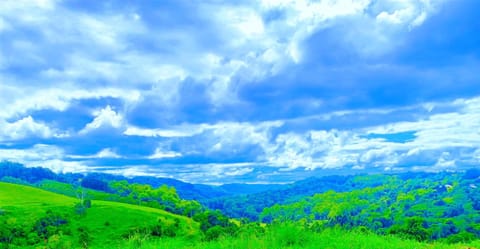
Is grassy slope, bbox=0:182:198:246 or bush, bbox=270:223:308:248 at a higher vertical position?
grassy slope, bbox=0:182:198:246

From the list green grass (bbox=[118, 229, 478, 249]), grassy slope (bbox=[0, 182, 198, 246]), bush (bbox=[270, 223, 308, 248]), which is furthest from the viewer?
grassy slope (bbox=[0, 182, 198, 246])

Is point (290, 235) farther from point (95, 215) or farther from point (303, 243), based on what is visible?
point (95, 215)

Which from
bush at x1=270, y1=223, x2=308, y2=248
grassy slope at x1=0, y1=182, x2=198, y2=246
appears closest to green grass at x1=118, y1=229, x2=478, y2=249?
bush at x1=270, y1=223, x2=308, y2=248

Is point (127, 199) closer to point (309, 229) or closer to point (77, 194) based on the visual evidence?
point (77, 194)

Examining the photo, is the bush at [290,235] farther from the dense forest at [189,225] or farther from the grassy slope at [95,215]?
the grassy slope at [95,215]

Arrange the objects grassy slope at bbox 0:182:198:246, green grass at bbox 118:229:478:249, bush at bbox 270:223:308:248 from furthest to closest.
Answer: grassy slope at bbox 0:182:198:246 < bush at bbox 270:223:308:248 < green grass at bbox 118:229:478:249

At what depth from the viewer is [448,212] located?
17225 cm

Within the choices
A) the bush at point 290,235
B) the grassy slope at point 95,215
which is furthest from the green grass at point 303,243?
the grassy slope at point 95,215

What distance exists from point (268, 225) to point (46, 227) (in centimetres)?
11861

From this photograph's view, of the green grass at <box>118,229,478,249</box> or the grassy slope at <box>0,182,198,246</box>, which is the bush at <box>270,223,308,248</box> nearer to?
the green grass at <box>118,229,478,249</box>

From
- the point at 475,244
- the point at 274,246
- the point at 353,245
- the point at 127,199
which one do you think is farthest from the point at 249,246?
the point at 127,199

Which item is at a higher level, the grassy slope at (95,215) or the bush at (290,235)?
the grassy slope at (95,215)

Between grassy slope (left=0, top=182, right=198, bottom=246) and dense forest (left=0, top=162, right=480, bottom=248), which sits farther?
grassy slope (left=0, top=182, right=198, bottom=246)

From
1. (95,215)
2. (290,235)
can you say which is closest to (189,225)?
(95,215)
